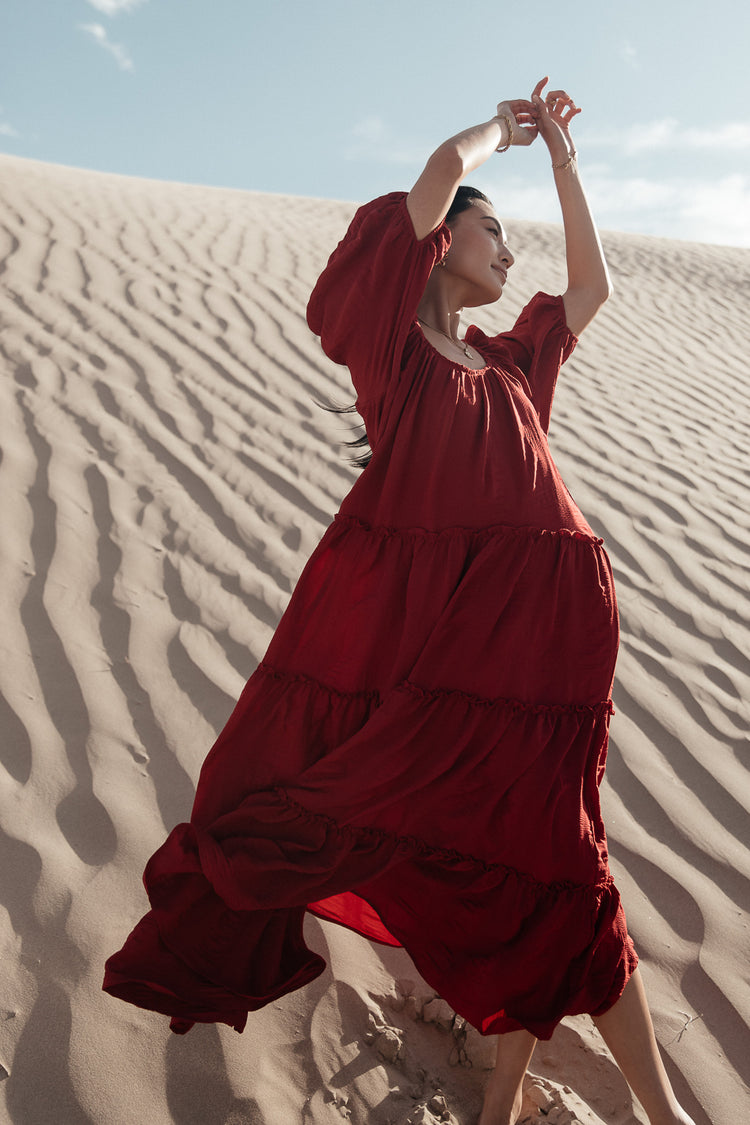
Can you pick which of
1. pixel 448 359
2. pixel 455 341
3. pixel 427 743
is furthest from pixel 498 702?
pixel 455 341

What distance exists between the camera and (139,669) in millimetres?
2857

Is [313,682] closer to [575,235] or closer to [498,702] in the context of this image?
[498,702]

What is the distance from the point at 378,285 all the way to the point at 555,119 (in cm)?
77

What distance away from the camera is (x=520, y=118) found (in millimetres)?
2105

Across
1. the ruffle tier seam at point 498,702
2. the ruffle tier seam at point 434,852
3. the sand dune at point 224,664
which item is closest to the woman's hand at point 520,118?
the ruffle tier seam at point 498,702

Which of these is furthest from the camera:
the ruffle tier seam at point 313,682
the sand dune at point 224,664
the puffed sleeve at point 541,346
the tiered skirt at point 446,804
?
the puffed sleeve at point 541,346

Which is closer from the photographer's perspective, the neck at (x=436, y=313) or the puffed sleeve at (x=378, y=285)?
the puffed sleeve at (x=378, y=285)

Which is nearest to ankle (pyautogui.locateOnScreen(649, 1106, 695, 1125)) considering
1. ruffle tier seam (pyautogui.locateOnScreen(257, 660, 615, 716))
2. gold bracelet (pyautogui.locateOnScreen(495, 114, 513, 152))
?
ruffle tier seam (pyautogui.locateOnScreen(257, 660, 615, 716))

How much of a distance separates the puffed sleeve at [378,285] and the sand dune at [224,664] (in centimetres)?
126

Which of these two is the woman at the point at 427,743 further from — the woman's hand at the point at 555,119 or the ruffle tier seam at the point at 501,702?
the woman's hand at the point at 555,119

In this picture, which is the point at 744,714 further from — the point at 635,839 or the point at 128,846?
the point at 128,846

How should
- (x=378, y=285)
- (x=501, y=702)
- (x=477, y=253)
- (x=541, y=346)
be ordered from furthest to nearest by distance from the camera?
(x=541, y=346)
(x=477, y=253)
(x=378, y=285)
(x=501, y=702)

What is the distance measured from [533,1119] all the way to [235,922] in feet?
2.31

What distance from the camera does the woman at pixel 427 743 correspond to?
1.63m
